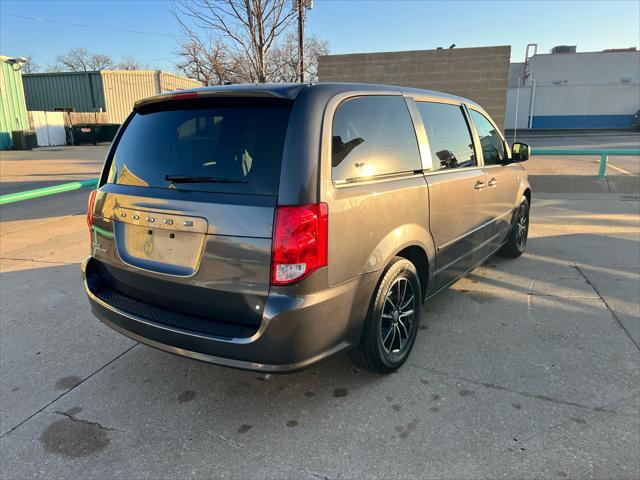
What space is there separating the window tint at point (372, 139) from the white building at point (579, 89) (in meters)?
38.8

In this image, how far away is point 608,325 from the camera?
3.86m

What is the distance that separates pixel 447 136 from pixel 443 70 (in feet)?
41.7

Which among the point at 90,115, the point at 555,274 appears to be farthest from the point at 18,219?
the point at 90,115

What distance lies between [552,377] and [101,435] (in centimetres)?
281

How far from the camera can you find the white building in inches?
1491

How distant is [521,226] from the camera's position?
5742 mm

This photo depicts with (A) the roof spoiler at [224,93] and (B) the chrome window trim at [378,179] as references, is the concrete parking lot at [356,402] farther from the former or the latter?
(A) the roof spoiler at [224,93]

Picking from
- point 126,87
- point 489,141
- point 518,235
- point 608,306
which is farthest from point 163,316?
point 126,87

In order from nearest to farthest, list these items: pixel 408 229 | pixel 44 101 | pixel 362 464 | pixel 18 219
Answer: pixel 362 464 < pixel 408 229 < pixel 18 219 < pixel 44 101

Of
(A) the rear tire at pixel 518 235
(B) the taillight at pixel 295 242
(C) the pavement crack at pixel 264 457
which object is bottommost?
(C) the pavement crack at pixel 264 457

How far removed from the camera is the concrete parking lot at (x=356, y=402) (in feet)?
7.75

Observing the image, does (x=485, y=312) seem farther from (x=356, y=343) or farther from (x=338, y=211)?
(x=338, y=211)

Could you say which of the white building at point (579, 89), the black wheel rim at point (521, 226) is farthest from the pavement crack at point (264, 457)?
the white building at point (579, 89)

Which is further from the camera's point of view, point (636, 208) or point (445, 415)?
point (636, 208)
